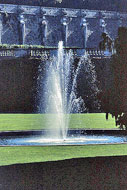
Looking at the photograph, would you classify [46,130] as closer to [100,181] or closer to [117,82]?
[117,82]

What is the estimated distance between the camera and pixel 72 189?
22.2 feet

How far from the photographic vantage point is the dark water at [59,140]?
1235cm

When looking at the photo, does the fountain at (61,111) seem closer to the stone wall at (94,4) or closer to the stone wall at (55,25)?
the stone wall at (55,25)

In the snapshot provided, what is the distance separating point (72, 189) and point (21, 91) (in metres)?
23.2

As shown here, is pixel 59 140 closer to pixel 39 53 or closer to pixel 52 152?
pixel 52 152

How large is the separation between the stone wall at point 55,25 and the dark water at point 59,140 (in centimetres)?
3763

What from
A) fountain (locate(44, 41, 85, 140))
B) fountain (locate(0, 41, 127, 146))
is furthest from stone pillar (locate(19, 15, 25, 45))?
fountain (locate(44, 41, 85, 140))

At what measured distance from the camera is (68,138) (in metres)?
13.6

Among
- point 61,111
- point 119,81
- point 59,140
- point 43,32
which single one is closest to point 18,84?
point 61,111

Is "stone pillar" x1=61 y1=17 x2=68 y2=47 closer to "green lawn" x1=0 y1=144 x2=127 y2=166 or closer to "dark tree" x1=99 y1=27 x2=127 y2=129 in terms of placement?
"green lawn" x1=0 y1=144 x2=127 y2=166

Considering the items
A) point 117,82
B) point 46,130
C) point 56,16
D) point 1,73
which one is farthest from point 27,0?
point 117,82

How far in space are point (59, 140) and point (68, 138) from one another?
546 mm

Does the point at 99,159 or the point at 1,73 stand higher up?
the point at 1,73

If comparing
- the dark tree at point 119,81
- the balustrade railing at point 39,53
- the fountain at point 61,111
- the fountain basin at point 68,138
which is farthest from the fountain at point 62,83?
the dark tree at point 119,81
